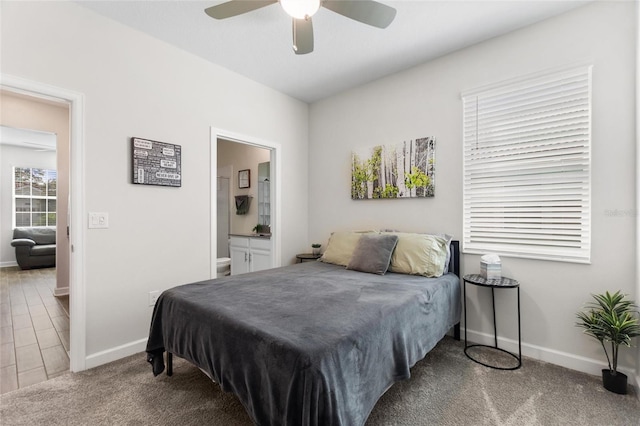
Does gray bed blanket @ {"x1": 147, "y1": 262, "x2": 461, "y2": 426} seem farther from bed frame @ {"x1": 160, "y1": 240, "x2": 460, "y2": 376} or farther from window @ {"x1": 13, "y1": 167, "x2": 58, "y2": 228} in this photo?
window @ {"x1": 13, "y1": 167, "x2": 58, "y2": 228}

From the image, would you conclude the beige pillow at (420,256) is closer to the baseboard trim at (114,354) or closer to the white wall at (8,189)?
the baseboard trim at (114,354)

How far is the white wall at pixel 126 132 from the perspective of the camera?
2084 millimetres

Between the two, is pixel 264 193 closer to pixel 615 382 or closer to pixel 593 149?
pixel 593 149

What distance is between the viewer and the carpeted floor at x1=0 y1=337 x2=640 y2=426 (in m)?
1.64

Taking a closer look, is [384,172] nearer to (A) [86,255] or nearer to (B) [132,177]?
(B) [132,177]

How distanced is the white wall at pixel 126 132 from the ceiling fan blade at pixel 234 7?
108 cm

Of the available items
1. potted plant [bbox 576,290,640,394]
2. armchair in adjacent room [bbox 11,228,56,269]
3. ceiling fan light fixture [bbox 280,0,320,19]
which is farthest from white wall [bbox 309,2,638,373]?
armchair in adjacent room [bbox 11,228,56,269]

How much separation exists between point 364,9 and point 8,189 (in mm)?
8497

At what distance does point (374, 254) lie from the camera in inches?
103

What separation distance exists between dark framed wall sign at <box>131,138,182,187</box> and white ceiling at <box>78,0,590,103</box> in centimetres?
96

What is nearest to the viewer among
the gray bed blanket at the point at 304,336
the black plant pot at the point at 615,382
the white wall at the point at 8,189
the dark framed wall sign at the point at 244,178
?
the gray bed blanket at the point at 304,336

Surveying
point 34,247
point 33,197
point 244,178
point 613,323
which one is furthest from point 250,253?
point 33,197

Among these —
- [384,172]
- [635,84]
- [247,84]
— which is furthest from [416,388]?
[247,84]

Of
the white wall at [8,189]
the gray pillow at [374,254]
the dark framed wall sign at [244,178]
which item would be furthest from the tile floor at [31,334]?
the dark framed wall sign at [244,178]
